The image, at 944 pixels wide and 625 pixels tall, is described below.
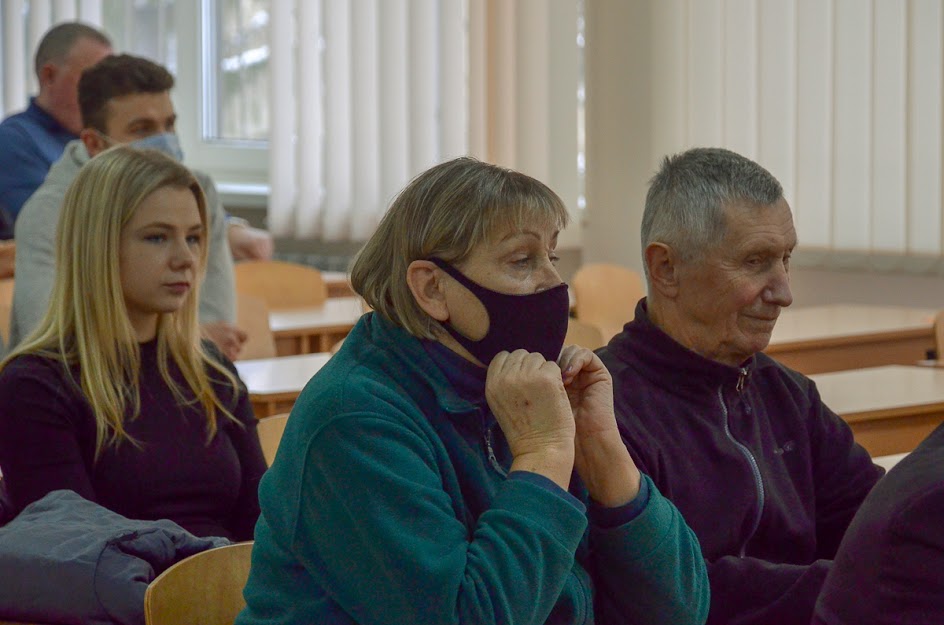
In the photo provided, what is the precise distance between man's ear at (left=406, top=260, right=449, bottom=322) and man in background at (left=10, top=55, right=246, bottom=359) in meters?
1.96

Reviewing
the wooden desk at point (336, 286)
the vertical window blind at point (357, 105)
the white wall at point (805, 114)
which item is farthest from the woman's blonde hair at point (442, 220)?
the vertical window blind at point (357, 105)

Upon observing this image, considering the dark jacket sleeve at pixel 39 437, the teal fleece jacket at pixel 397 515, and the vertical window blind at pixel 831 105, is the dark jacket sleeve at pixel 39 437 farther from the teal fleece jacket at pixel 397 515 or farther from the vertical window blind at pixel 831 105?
the vertical window blind at pixel 831 105

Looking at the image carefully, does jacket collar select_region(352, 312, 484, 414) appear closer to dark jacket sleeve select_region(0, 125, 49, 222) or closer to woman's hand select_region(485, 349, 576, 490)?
woman's hand select_region(485, 349, 576, 490)

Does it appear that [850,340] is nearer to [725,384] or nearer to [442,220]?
[725,384]

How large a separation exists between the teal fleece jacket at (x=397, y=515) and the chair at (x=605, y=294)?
152 inches

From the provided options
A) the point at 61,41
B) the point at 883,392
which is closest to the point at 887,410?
the point at 883,392

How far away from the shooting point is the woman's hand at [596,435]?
1.56 m

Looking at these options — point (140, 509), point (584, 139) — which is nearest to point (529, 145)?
point (584, 139)

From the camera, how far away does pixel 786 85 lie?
544cm

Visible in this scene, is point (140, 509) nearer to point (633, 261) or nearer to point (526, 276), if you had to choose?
point (526, 276)

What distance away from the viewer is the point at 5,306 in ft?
13.1

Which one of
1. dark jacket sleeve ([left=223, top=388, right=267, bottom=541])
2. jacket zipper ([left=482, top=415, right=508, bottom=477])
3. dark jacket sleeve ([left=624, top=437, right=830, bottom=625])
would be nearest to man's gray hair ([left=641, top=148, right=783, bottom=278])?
dark jacket sleeve ([left=624, top=437, right=830, bottom=625])

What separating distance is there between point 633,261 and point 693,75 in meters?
0.91

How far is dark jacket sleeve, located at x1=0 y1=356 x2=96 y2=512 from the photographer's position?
86.9 inches
